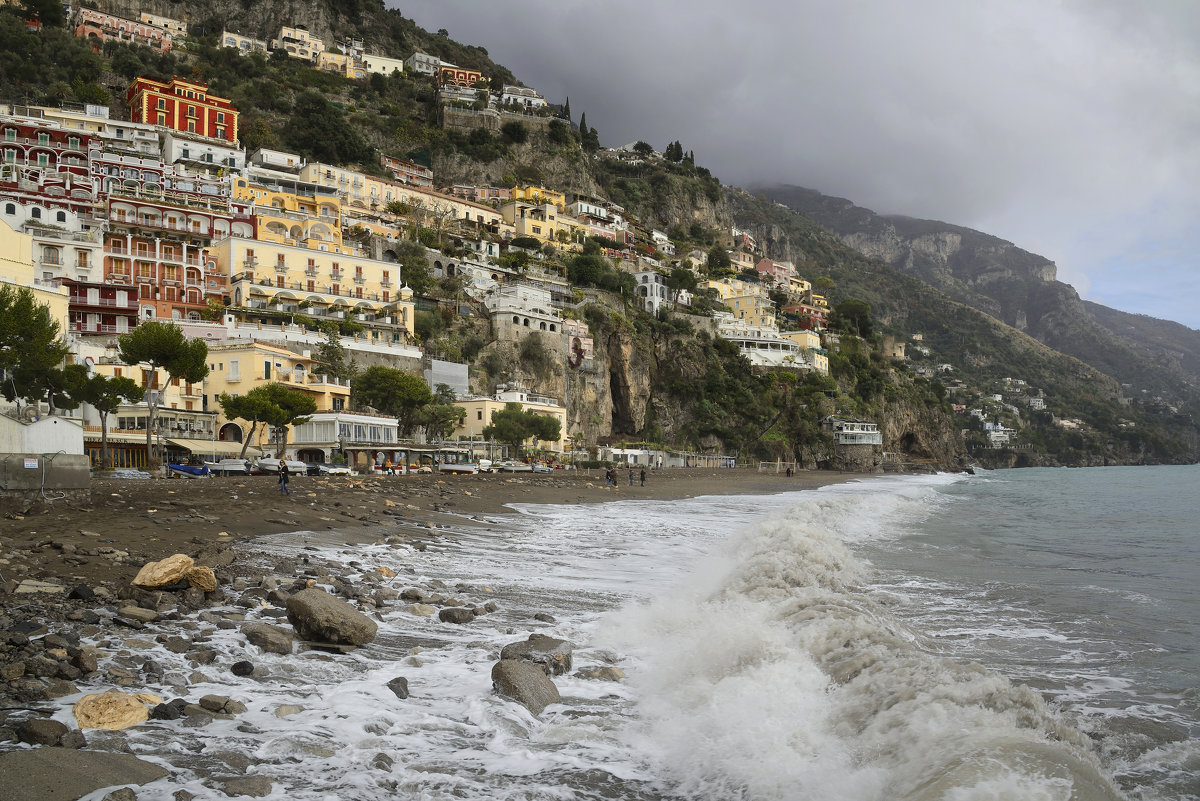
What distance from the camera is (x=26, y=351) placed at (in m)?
23.8

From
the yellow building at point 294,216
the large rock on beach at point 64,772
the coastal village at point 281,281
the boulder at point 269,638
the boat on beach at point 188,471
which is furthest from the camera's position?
the yellow building at point 294,216

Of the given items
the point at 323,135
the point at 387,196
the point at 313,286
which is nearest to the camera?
the point at 313,286

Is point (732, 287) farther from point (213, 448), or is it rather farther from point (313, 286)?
point (213, 448)

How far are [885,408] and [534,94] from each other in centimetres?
8097

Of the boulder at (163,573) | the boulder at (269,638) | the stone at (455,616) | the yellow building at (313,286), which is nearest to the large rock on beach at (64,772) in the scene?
the boulder at (269,638)

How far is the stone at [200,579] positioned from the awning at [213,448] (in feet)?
112

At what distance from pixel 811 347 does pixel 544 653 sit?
105m

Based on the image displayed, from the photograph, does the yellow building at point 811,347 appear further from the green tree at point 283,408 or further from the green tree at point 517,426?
the green tree at point 283,408

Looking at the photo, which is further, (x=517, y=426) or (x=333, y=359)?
(x=517, y=426)

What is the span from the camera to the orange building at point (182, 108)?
80669 millimetres

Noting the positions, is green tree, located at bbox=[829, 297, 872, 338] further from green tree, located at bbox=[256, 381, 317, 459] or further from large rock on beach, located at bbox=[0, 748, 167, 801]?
large rock on beach, located at bbox=[0, 748, 167, 801]

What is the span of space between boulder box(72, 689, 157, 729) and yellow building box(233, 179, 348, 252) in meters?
61.3

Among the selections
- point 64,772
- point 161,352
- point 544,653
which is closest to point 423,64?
point 161,352

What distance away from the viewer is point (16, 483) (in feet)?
51.5
